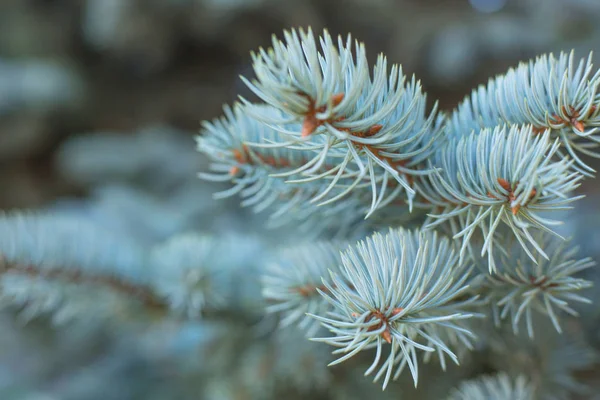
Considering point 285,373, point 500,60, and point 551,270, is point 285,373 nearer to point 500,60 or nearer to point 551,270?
point 551,270

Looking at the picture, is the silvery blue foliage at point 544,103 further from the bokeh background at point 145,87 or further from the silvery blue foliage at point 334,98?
the bokeh background at point 145,87

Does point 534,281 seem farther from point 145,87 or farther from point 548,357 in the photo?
point 145,87

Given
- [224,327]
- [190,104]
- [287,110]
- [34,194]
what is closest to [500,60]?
[190,104]

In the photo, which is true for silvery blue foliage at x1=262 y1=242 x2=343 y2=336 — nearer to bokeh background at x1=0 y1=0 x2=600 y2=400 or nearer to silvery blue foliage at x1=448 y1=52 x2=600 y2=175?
silvery blue foliage at x1=448 y1=52 x2=600 y2=175

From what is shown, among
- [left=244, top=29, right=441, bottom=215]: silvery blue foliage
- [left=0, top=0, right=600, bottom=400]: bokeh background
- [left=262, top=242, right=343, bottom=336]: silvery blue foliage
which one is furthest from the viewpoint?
[left=0, top=0, right=600, bottom=400]: bokeh background

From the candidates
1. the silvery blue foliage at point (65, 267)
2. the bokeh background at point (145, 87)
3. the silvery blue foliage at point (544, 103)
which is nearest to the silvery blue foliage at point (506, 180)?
the silvery blue foliage at point (544, 103)

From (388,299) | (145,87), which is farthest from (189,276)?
(145,87)

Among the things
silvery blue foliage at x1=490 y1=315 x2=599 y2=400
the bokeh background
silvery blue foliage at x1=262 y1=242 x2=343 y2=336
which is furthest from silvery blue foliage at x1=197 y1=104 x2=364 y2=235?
the bokeh background
